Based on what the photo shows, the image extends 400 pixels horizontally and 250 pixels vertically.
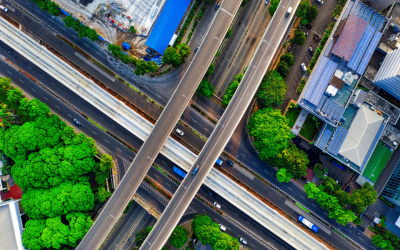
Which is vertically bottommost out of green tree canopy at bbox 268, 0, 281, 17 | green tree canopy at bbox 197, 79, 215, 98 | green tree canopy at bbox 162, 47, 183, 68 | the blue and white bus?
the blue and white bus

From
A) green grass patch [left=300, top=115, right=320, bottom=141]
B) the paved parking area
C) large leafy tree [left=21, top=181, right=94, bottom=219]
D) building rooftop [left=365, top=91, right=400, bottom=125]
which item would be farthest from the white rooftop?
large leafy tree [left=21, top=181, right=94, bottom=219]

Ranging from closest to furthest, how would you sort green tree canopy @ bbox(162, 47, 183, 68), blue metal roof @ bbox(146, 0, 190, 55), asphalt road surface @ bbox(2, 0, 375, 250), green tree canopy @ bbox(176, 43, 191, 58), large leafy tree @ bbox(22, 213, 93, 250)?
large leafy tree @ bbox(22, 213, 93, 250) → green tree canopy @ bbox(162, 47, 183, 68) → green tree canopy @ bbox(176, 43, 191, 58) → blue metal roof @ bbox(146, 0, 190, 55) → asphalt road surface @ bbox(2, 0, 375, 250)

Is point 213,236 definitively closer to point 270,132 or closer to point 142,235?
point 142,235

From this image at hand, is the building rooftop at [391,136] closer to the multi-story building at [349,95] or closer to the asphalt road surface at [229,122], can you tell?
the multi-story building at [349,95]

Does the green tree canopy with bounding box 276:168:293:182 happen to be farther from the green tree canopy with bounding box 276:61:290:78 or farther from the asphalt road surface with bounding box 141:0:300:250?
the green tree canopy with bounding box 276:61:290:78

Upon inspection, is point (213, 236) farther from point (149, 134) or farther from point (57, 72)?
point (57, 72)

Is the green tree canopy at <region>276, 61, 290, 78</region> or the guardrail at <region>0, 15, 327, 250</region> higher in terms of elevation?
the green tree canopy at <region>276, 61, 290, 78</region>
